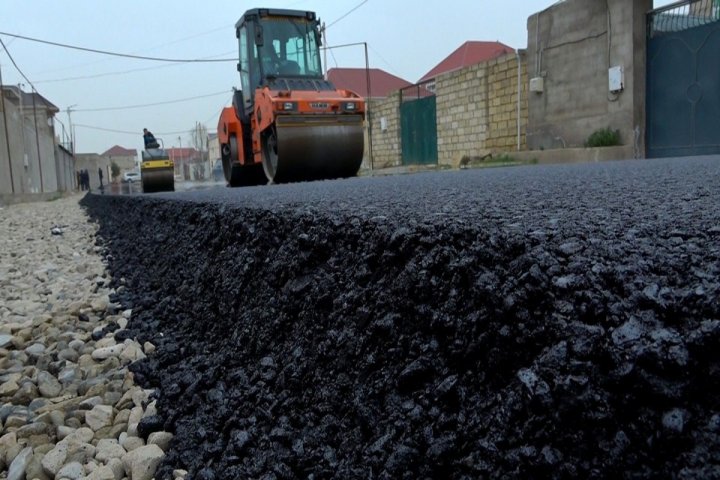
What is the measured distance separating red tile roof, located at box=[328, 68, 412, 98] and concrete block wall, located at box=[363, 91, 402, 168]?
58.1 feet

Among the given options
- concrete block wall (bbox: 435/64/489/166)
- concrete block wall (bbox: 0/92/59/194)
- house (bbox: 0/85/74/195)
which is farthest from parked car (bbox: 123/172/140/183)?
concrete block wall (bbox: 435/64/489/166)

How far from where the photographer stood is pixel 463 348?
947mm

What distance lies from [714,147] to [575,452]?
27.7 feet

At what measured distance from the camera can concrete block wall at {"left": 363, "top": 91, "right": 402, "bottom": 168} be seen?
15.5 meters

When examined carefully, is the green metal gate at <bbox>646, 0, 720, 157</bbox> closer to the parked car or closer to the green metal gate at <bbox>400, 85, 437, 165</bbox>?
the green metal gate at <bbox>400, 85, 437, 165</bbox>

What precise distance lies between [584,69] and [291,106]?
497cm

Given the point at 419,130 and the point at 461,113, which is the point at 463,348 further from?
the point at 419,130

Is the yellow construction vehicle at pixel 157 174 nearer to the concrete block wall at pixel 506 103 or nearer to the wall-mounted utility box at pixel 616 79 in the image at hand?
Result: the concrete block wall at pixel 506 103

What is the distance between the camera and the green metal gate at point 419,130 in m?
13.9

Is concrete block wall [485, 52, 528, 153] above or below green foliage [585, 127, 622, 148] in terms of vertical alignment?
above

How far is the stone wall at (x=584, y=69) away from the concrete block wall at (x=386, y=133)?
5.47 m

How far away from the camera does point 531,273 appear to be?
906mm

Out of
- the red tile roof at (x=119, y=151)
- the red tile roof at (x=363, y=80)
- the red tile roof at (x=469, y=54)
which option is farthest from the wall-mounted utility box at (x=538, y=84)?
the red tile roof at (x=119, y=151)

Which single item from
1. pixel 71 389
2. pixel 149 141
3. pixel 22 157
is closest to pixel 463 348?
pixel 71 389
